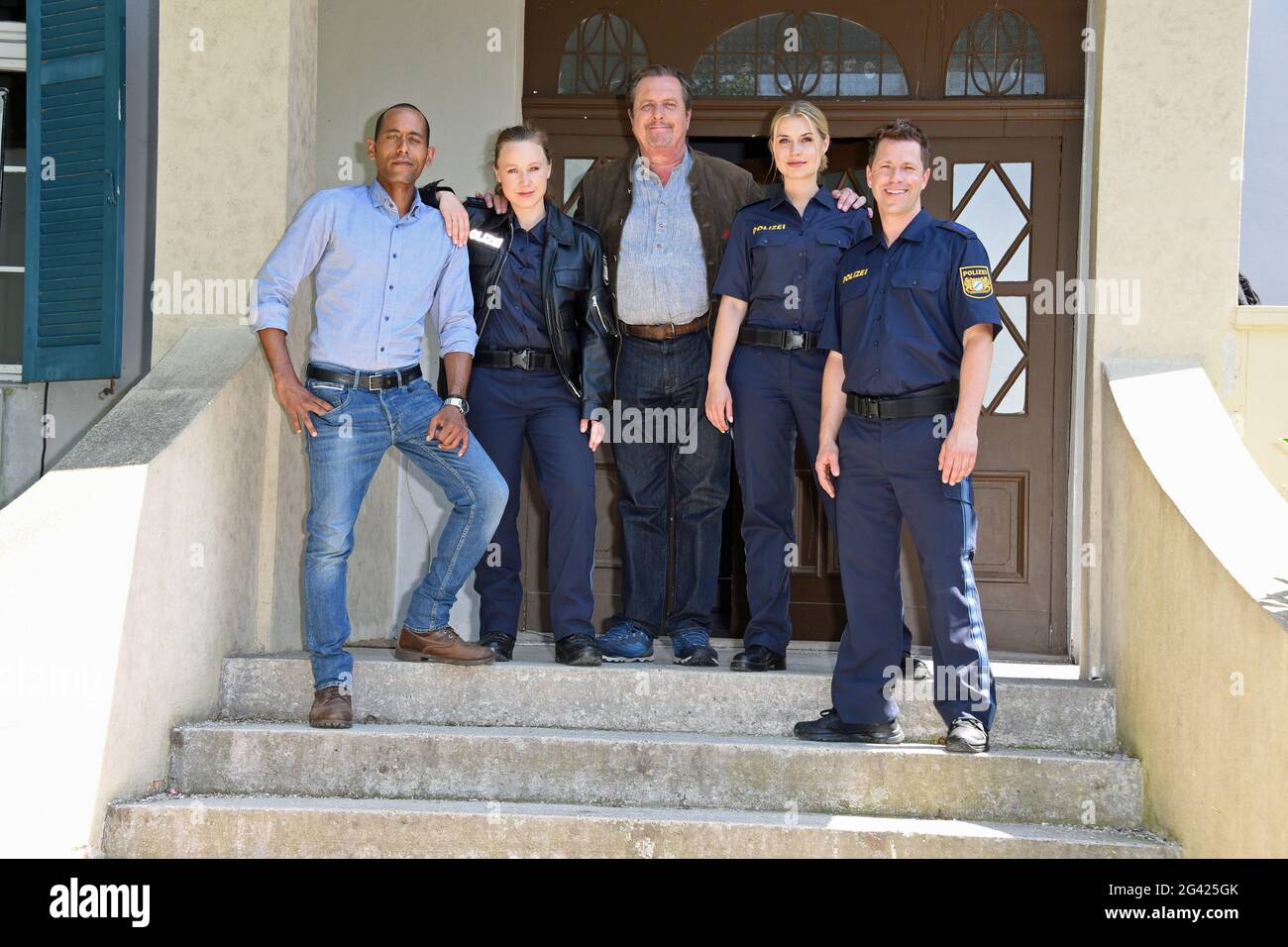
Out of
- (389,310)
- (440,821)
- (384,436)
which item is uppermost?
(389,310)

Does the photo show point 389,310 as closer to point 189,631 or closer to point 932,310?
point 189,631

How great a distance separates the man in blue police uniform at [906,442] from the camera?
153 inches

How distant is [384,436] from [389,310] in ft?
1.38

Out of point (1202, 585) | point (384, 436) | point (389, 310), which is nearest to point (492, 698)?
point (384, 436)

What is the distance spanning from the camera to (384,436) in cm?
428

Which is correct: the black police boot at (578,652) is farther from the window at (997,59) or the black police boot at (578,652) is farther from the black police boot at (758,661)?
the window at (997,59)

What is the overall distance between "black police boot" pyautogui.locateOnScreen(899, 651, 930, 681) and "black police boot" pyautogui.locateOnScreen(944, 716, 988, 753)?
338 millimetres

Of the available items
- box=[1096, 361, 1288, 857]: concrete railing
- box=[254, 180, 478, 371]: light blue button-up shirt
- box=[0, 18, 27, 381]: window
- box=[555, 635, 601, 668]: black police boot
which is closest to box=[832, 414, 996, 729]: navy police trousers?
box=[1096, 361, 1288, 857]: concrete railing

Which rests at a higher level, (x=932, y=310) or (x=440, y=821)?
(x=932, y=310)

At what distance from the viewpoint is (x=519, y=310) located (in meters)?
4.64

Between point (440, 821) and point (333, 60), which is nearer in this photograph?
point (440, 821)

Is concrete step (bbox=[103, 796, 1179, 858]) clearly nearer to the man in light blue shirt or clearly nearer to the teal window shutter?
the man in light blue shirt

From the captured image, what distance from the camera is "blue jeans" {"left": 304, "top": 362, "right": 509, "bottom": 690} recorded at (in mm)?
4168

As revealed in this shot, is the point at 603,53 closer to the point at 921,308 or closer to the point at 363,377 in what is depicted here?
the point at 363,377
